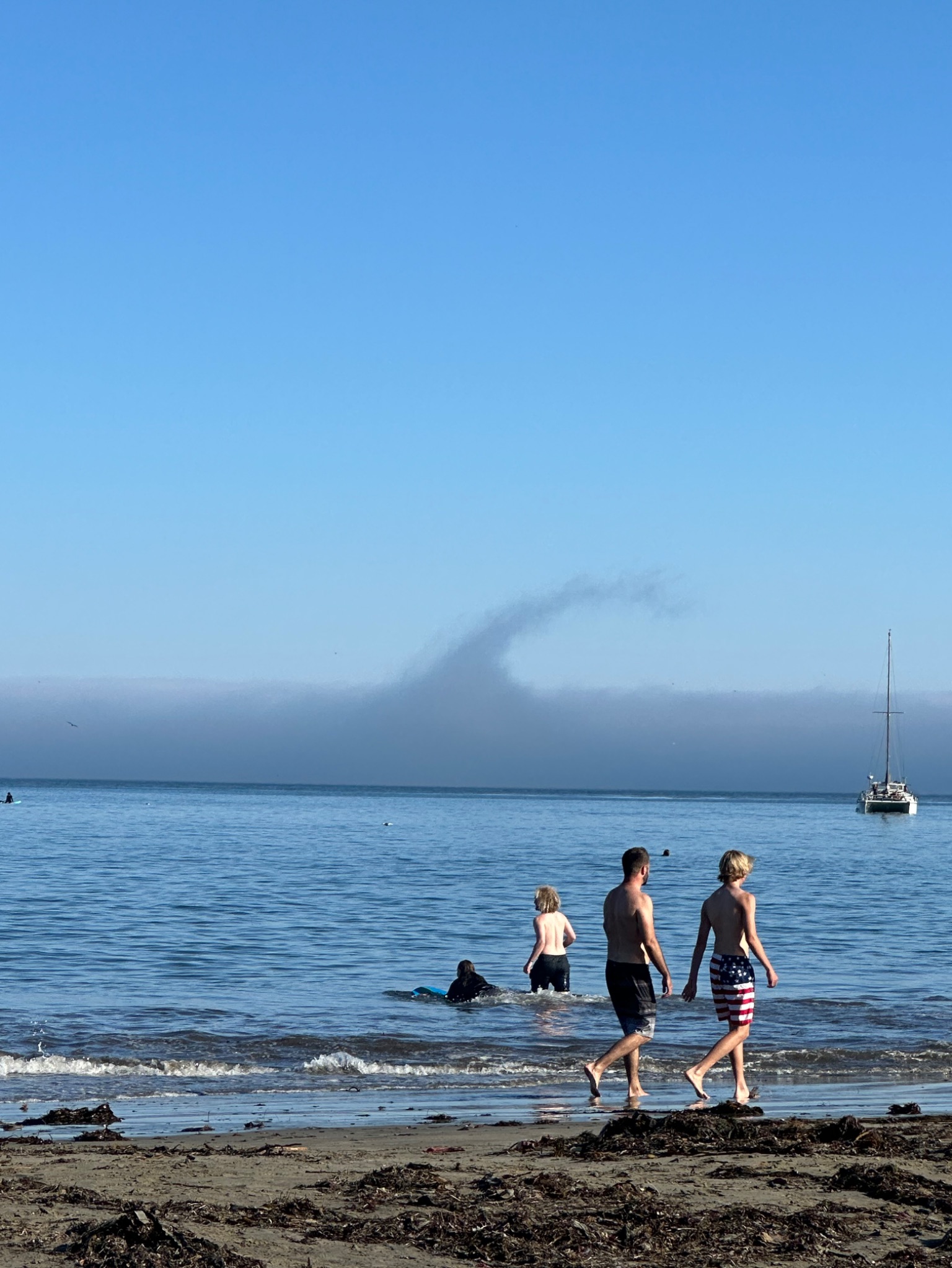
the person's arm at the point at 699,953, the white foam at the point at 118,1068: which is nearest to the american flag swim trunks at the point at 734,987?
the person's arm at the point at 699,953

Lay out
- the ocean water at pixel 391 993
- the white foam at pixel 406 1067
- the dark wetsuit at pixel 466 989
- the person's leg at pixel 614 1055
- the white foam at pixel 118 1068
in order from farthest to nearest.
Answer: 1. the dark wetsuit at pixel 466 989
2. the white foam at pixel 406 1067
3. the white foam at pixel 118 1068
4. the ocean water at pixel 391 993
5. the person's leg at pixel 614 1055

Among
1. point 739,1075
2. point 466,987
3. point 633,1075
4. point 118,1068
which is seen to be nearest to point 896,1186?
point 739,1075

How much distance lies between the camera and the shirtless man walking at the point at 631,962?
32.2ft

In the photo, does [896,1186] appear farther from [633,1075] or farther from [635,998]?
[633,1075]

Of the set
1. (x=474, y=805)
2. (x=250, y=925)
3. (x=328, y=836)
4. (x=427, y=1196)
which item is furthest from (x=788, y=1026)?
(x=474, y=805)

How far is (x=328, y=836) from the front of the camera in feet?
210

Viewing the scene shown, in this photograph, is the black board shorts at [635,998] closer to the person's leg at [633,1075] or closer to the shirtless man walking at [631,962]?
the shirtless man walking at [631,962]

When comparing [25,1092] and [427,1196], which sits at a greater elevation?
[427,1196]

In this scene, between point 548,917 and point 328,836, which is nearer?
point 548,917

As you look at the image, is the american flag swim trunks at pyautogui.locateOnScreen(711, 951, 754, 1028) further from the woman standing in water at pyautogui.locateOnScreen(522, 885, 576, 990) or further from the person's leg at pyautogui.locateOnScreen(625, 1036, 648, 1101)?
the woman standing in water at pyautogui.locateOnScreen(522, 885, 576, 990)

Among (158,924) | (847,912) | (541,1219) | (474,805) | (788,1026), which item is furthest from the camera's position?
(474,805)

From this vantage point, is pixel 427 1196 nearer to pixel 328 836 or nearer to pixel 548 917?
pixel 548 917

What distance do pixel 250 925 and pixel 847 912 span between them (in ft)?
41.5

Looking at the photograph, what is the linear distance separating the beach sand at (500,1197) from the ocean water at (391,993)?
1756 mm
